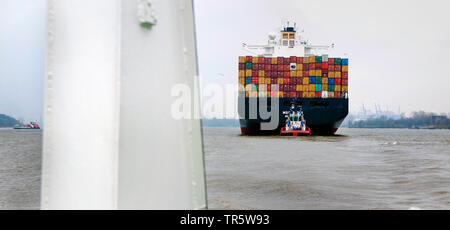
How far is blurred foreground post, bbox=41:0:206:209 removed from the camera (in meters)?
1.55

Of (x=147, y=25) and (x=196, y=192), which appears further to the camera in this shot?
(x=196, y=192)

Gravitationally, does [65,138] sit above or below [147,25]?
below

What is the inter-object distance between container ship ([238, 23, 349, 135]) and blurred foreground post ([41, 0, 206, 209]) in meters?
36.6

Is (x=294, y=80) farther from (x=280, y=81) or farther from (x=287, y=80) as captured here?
(x=280, y=81)

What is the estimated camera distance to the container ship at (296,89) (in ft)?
125

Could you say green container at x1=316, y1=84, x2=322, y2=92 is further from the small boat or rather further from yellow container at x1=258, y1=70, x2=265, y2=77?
yellow container at x1=258, y1=70, x2=265, y2=77

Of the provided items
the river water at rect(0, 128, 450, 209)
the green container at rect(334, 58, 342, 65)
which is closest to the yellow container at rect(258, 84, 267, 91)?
the green container at rect(334, 58, 342, 65)

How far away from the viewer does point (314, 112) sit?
124 ft
